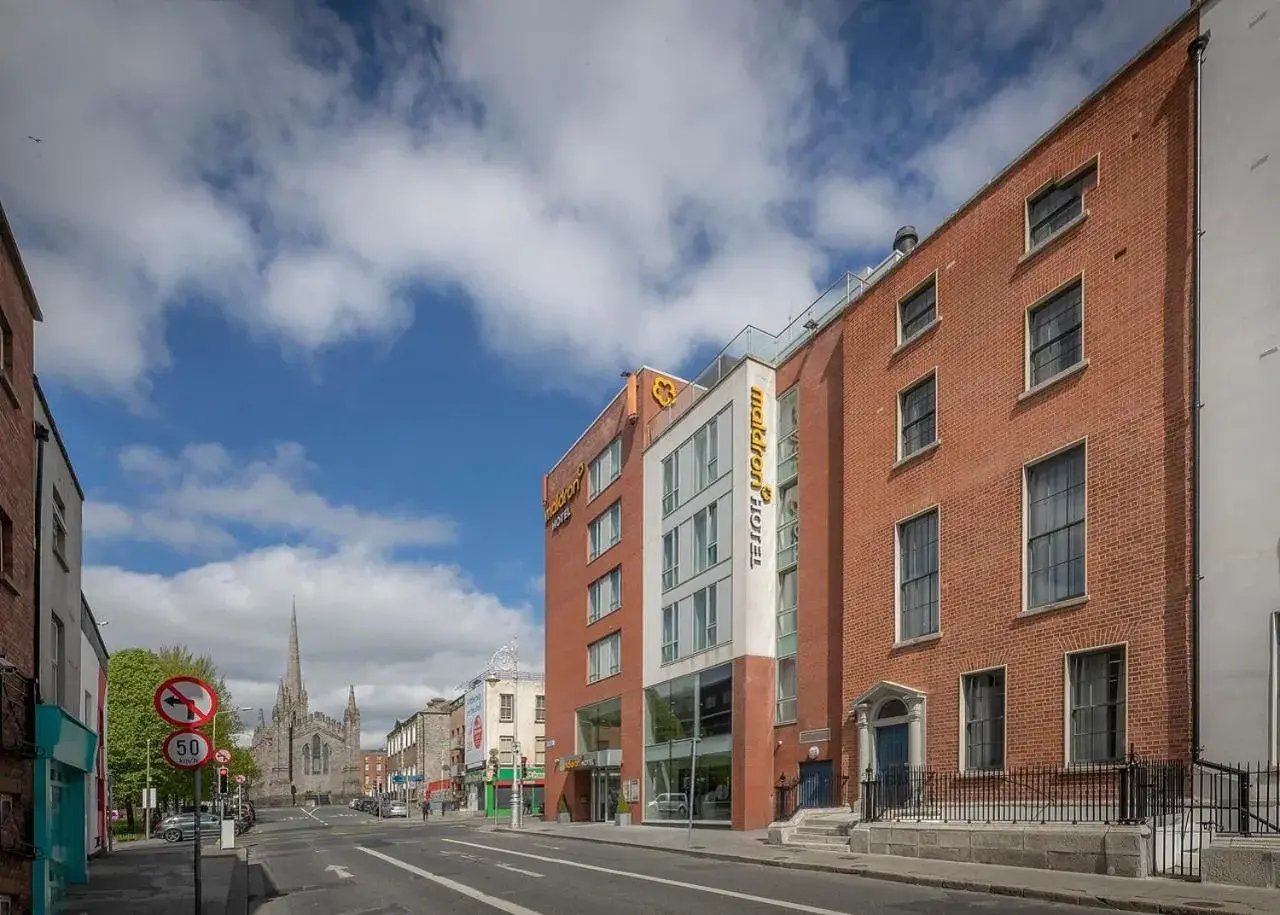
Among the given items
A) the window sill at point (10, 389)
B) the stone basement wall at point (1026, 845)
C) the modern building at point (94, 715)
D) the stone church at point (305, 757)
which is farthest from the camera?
the stone church at point (305, 757)

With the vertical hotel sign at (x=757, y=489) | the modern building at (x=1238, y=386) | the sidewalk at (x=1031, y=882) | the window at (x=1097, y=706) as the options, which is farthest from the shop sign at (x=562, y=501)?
the modern building at (x=1238, y=386)

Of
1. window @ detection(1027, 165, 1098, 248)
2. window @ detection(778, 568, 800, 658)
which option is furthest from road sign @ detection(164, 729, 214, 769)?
window @ detection(778, 568, 800, 658)

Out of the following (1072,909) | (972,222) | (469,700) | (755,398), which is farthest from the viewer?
(469,700)

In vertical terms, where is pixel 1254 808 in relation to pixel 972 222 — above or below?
below

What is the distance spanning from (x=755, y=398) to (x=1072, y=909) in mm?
21778

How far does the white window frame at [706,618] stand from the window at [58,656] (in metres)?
19.2

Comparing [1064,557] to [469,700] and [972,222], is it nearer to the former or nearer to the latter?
[972,222]

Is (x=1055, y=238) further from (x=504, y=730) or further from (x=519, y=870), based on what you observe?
(x=504, y=730)

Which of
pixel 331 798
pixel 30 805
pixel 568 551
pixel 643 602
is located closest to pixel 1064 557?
pixel 30 805

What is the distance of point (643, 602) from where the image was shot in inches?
1556

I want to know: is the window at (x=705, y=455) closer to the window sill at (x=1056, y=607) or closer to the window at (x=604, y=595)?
the window at (x=604, y=595)

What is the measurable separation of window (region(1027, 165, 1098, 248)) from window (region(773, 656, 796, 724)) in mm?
14567

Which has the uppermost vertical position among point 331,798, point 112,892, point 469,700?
point 112,892

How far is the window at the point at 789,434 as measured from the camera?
30.9 metres
